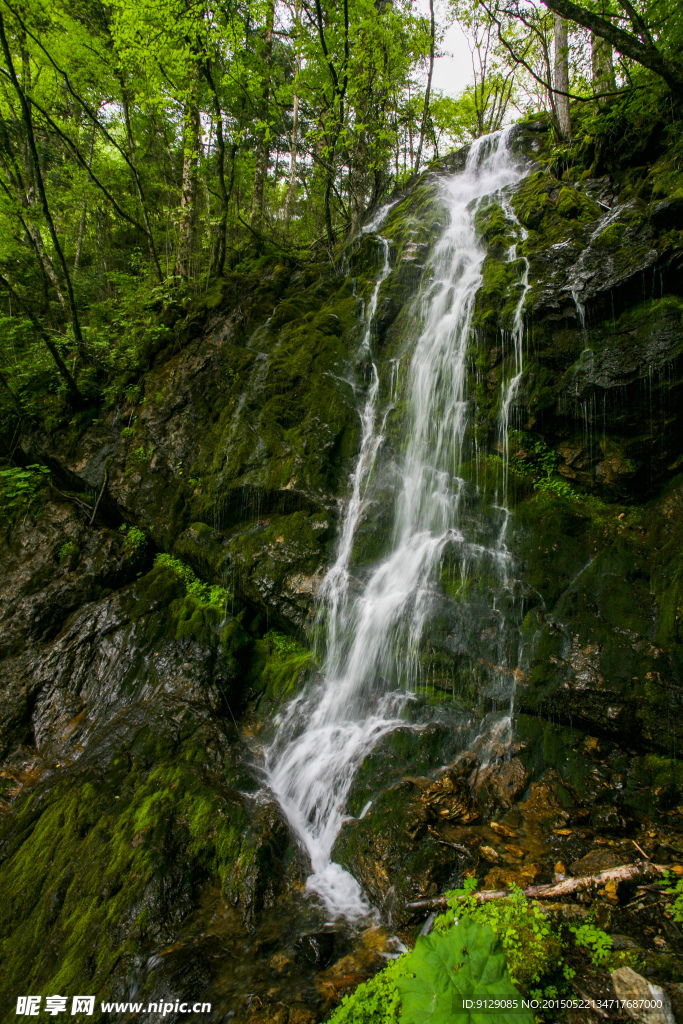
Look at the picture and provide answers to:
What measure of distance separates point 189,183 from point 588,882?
13.6 meters

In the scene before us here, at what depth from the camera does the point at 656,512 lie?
5.57 m

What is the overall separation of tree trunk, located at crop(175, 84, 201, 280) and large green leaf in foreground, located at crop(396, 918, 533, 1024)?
1226 cm

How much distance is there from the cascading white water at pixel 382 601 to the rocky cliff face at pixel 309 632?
24 cm

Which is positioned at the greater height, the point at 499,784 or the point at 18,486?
the point at 18,486

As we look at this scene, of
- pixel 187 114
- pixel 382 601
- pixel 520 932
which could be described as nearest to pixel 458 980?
pixel 520 932

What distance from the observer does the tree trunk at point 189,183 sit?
31.7 ft

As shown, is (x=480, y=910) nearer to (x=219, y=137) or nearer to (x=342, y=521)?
(x=342, y=521)

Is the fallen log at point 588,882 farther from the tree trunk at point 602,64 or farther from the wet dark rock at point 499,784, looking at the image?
the tree trunk at point 602,64

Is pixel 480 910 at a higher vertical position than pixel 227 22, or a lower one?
lower

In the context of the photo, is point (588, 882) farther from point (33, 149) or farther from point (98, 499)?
point (33, 149)

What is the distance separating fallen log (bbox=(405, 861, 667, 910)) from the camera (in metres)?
3.42

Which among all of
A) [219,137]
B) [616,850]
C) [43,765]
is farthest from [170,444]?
[616,850]

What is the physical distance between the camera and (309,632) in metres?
6.85

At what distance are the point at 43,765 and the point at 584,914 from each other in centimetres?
603
